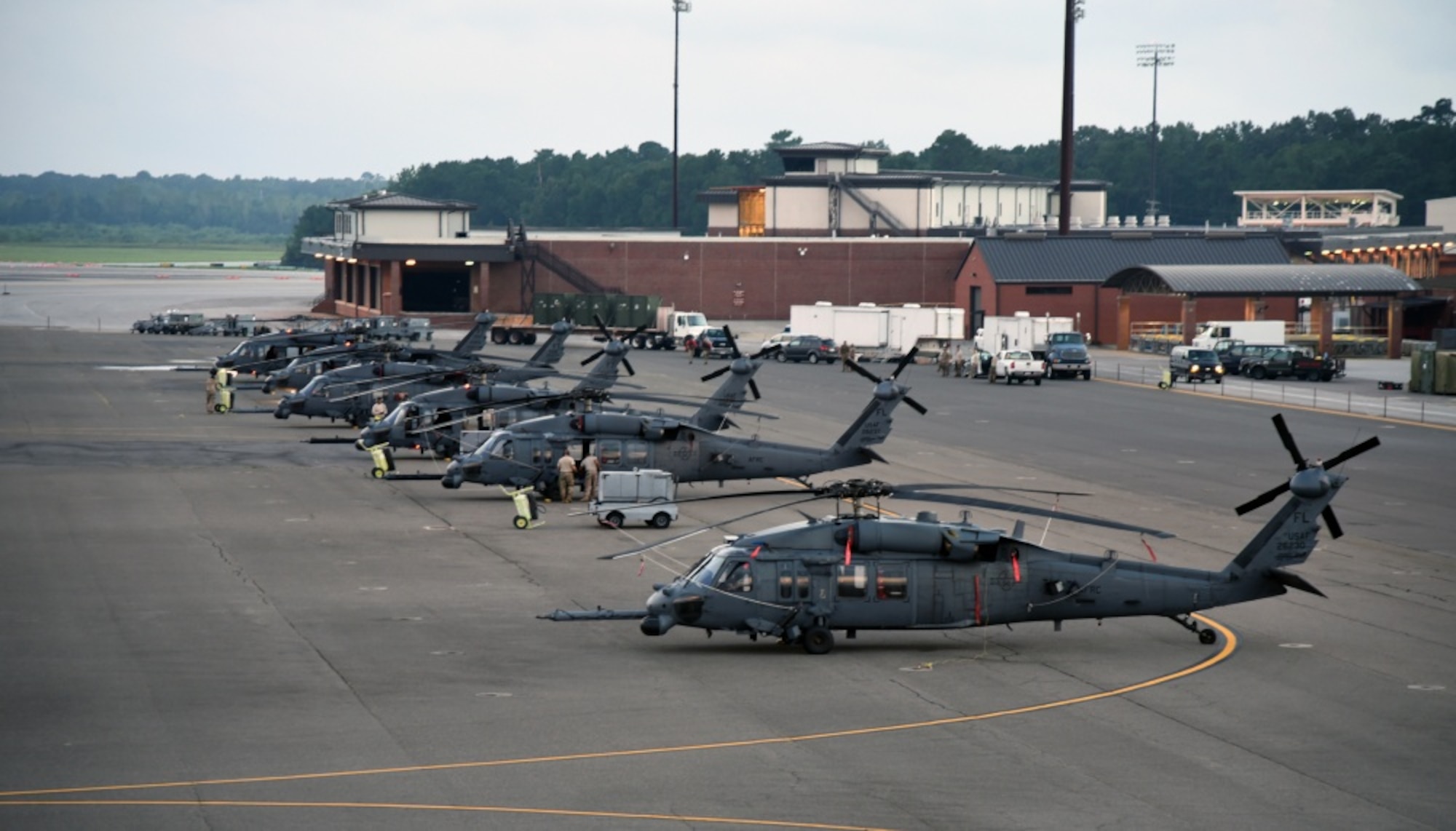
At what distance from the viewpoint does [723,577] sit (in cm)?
2984

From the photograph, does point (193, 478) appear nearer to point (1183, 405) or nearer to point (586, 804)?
point (586, 804)

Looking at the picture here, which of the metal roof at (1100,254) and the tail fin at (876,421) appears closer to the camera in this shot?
the tail fin at (876,421)

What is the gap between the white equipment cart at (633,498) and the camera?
43594 mm

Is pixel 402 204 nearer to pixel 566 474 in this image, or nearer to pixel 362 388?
pixel 362 388

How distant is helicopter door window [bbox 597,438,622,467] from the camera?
1839 inches

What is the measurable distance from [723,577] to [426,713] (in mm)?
5963

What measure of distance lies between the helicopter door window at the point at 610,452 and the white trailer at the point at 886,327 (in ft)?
199

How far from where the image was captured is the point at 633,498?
144 ft

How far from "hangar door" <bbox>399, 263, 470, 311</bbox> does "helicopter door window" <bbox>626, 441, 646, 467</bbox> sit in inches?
3979

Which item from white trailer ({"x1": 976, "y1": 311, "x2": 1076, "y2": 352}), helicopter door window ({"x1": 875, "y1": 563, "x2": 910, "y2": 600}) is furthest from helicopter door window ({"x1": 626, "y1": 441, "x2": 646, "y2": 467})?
white trailer ({"x1": 976, "y1": 311, "x2": 1076, "y2": 352})

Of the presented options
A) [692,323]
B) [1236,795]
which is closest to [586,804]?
[1236,795]

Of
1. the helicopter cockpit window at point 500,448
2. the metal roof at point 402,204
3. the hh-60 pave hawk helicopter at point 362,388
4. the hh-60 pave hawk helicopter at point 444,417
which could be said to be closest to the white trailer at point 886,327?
the metal roof at point 402,204

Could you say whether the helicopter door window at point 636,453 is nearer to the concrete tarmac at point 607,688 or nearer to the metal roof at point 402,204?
the concrete tarmac at point 607,688

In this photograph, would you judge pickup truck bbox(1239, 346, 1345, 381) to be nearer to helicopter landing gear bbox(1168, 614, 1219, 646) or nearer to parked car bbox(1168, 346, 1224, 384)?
parked car bbox(1168, 346, 1224, 384)
